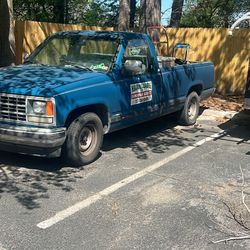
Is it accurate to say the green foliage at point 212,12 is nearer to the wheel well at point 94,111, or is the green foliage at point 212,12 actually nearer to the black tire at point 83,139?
the wheel well at point 94,111

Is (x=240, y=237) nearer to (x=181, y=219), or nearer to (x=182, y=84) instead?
(x=181, y=219)

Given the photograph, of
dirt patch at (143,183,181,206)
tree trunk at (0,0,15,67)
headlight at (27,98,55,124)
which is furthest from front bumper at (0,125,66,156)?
tree trunk at (0,0,15,67)

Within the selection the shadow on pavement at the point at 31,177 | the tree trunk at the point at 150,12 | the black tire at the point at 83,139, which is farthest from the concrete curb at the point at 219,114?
the shadow on pavement at the point at 31,177

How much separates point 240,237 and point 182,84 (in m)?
4.66

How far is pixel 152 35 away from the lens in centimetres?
1137

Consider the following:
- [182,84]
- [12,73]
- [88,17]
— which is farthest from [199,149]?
[88,17]

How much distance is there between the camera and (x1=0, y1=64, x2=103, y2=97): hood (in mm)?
5664

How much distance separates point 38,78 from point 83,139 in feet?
3.38

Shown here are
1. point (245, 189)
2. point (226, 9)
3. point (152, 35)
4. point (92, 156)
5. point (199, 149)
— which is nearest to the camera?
point (245, 189)

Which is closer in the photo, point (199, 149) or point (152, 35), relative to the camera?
point (199, 149)

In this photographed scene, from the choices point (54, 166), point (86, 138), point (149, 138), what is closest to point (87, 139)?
point (86, 138)

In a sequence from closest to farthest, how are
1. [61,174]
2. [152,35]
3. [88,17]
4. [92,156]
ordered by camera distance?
[61,174], [92,156], [152,35], [88,17]

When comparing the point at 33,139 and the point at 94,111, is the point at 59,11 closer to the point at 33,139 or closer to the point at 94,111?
the point at 94,111

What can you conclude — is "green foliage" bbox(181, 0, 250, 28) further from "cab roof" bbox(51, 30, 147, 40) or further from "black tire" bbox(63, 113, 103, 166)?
"black tire" bbox(63, 113, 103, 166)
